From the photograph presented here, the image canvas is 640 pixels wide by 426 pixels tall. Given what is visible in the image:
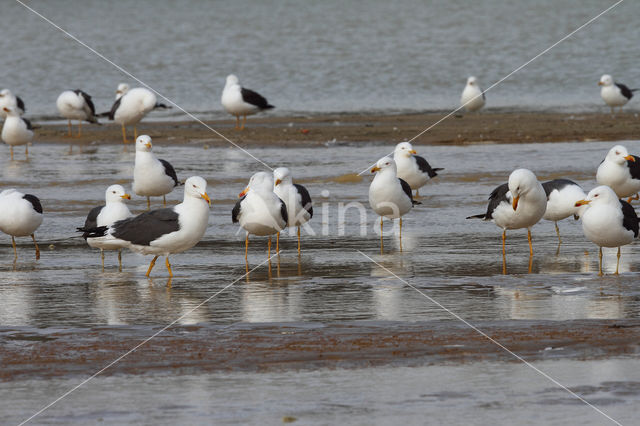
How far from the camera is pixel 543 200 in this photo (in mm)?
11375

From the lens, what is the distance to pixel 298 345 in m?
7.95

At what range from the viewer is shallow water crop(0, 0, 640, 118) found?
3387 cm

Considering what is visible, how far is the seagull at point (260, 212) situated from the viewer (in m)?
11.5

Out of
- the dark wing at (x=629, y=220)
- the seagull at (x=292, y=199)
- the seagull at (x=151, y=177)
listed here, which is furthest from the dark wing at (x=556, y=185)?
the seagull at (x=151, y=177)

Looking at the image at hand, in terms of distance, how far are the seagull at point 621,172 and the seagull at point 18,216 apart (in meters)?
7.15

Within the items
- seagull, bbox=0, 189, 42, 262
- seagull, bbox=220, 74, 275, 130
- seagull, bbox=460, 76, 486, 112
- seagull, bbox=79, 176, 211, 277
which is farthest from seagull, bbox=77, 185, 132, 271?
seagull, bbox=460, 76, 486, 112

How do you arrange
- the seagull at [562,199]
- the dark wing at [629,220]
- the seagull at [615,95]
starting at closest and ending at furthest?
the dark wing at [629,220] → the seagull at [562,199] → the seagull at [615,95]

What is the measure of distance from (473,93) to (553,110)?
2207mm

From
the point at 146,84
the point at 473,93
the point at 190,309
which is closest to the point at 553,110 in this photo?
the point at 473,93

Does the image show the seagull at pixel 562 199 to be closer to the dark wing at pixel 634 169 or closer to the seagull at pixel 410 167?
the dark wing at pixel 634 169

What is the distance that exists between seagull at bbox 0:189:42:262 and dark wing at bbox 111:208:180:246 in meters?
1.67

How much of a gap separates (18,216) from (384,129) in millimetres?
13621

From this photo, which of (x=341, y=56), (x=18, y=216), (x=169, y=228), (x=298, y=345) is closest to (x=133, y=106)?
(x=18, y=216)

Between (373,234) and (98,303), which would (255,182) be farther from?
(98,303)
